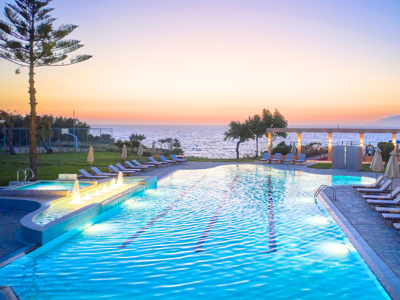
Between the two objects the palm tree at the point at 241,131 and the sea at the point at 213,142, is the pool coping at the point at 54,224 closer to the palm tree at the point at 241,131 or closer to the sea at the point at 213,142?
the sea at the point at 213,142

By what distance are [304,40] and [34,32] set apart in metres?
14.4

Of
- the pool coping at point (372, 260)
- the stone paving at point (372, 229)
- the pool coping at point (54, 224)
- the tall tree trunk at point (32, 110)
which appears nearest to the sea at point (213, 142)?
the tall tree trunk at point (32, 110)

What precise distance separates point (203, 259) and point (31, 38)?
11.6m

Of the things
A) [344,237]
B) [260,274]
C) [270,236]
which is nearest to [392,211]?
[344,237]

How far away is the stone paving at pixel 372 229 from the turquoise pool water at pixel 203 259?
0.39 meters

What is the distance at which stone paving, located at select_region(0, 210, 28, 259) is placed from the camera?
18.0 ft

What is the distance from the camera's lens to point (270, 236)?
638cm

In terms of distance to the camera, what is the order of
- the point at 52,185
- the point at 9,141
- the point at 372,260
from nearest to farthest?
the point at 372,260 < the point at 52,185 < the point at 9,141

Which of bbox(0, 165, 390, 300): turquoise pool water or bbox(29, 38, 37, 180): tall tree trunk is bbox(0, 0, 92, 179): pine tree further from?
bbox(0, 165, 390, 300): turquoise pool water

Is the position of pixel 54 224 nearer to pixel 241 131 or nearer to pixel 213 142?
pixel 241 131

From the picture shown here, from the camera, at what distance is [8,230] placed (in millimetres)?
6562

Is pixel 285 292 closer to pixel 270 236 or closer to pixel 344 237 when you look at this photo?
pixel 270 236

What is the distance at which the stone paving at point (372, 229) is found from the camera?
16.3ft

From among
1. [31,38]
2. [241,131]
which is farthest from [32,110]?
[241,131]
